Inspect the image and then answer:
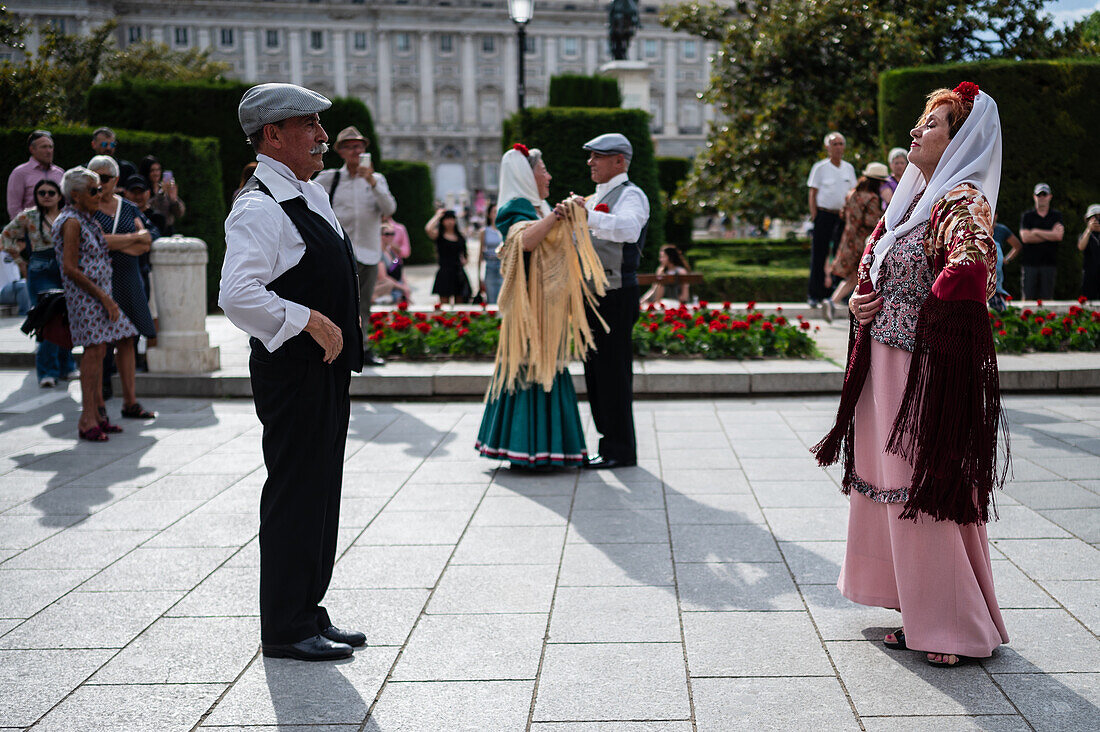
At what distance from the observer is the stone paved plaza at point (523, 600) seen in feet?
10.4

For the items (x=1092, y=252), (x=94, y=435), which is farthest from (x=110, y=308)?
(x=1092, y=252)

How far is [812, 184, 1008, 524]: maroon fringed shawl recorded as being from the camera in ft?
10.7

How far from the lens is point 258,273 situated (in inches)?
130

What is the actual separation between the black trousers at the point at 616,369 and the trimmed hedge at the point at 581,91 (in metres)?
12.2

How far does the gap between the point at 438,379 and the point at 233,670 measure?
5394 mm

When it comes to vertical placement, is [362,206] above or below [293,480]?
above

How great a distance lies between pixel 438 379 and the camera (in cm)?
882

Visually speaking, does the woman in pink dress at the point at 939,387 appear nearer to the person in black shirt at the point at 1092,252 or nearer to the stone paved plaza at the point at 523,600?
the stone paved plaza at the point at 523,600

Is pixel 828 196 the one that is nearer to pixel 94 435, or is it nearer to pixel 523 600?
pixel 94 435

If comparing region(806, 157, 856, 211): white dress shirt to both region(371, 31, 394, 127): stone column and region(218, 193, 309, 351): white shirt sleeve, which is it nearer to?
region(218, 193, 309, 351): white shirt sleeve

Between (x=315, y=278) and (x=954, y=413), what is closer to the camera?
(x=954, y=413)

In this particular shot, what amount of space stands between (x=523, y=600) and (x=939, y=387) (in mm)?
1756

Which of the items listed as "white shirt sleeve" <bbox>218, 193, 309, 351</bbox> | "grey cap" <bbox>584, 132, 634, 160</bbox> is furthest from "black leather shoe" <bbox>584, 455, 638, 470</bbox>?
"white shirt sleeve" <bbox>218, 193, 309, 351</bbox>

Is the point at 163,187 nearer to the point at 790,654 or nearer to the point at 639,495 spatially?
the point at 639,495
